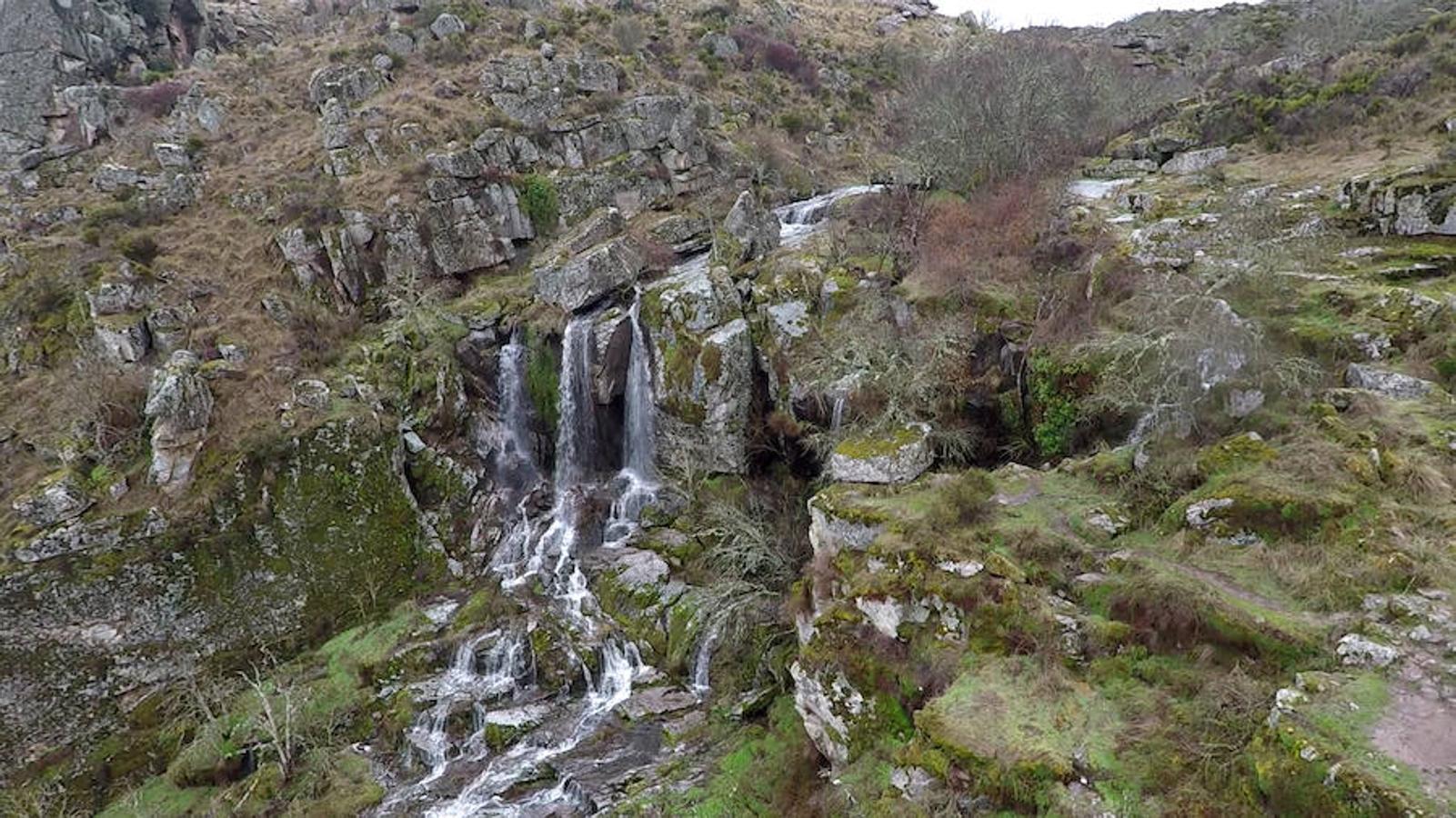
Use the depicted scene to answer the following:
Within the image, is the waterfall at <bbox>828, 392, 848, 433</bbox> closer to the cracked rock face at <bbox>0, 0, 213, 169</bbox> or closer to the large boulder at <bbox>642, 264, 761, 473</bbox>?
the large boulder at <bbox>642, 264, 761, 473</bbox>

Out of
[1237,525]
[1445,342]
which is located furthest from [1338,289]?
[1237,525]

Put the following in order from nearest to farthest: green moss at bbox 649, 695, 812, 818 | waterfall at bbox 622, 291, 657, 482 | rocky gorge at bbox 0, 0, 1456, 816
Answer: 1. rocky gorge at bbox 0, 0, 1456, 816
2. green moss at bbox 649, 695, 812, 818
3. waterfall at bbox 622, 291, 657, 482

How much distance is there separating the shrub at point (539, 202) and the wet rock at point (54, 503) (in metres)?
22.8

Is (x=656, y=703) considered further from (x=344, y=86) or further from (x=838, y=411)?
(x=344, y=86)

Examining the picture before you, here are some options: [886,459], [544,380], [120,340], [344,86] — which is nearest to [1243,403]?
[886,459]

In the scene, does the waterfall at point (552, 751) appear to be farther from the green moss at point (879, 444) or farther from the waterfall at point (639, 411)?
the green moss at point (879, 444)

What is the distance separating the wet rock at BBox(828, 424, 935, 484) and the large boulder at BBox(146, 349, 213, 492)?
22.4 metres

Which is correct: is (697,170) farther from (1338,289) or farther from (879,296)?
(1338,289)

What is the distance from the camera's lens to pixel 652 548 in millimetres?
25422

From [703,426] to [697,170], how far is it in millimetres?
21385

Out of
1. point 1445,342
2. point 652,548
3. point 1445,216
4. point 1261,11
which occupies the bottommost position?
point 652,548

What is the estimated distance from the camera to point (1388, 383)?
47.2 ft

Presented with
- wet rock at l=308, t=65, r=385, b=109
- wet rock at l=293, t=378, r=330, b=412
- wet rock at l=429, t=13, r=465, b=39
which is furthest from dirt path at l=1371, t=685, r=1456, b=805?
wet rock at l=429, t=13, r=465, b=39

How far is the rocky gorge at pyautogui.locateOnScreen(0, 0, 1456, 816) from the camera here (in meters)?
11.3
